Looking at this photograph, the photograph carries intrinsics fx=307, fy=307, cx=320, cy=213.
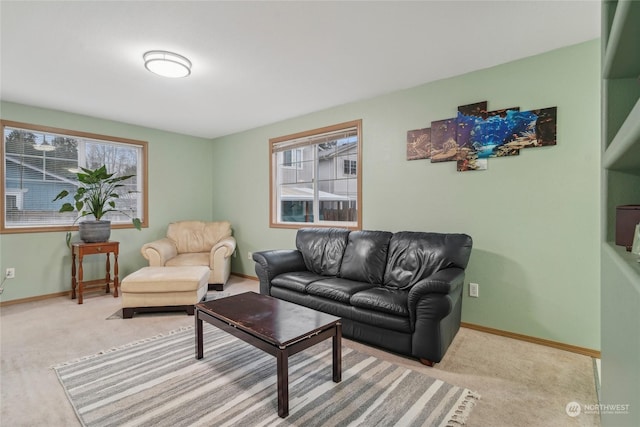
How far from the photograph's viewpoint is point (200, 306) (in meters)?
2.26

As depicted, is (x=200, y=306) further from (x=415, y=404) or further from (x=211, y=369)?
(x=415, y=404)

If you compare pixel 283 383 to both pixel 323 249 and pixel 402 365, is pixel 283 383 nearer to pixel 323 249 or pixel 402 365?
pixel 402 365

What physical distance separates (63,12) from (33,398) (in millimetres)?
2422

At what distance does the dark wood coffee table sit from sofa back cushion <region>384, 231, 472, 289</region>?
3.33 feet

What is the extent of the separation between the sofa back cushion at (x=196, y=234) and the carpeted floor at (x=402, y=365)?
1.54 m

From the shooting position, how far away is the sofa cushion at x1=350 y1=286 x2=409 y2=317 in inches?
88.9

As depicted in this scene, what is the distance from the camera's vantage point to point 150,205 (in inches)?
189

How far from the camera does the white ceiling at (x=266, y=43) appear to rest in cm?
199

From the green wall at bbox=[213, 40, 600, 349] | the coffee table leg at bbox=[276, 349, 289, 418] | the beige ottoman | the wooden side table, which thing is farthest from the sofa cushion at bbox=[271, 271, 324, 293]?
the wooden side table

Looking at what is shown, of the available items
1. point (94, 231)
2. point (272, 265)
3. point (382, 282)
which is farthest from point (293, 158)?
point (94, 231)

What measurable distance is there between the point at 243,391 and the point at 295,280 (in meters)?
1.24

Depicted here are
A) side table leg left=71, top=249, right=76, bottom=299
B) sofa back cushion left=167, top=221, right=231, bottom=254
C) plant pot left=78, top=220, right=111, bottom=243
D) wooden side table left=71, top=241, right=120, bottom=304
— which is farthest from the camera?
sofa back cushion left=167, top=221, right=231, bottom=254

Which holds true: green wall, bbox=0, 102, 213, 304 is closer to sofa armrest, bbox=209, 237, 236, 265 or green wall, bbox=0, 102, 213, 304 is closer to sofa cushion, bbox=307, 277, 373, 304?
sofa armrest, bbox=209, 237, 236, 265

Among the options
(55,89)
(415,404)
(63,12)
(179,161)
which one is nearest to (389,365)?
(415,404)
